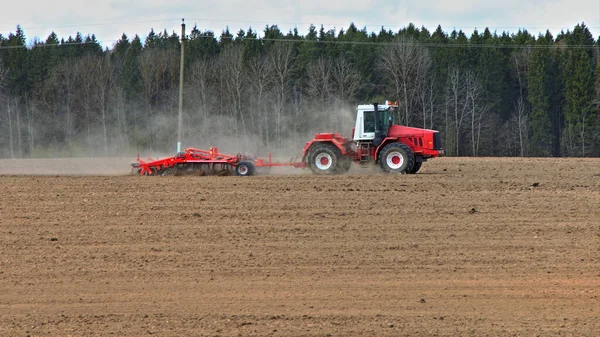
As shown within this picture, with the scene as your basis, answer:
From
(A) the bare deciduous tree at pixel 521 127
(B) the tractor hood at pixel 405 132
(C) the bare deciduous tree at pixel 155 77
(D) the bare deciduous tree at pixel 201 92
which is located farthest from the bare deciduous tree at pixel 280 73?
(B) the tractor hood at pixel 405 132

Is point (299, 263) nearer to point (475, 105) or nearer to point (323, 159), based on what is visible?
point (323, 159)

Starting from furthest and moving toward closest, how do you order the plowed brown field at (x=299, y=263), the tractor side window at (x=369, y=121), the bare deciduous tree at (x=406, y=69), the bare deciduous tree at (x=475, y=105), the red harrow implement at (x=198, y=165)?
the bare deciduous tree at (x=475, y=105), the bare deciduous tree at (x=406, y=69), the tractor side window at (x=369, y=121), the red harrow implement at (x=198, y=165), the plowed brown field at (x=299, y=263)

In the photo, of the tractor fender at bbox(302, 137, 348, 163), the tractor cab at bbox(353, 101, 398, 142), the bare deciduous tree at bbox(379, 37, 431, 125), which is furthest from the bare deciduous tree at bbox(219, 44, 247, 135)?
the tractor cab at bbox(353, 101, 398, 142)

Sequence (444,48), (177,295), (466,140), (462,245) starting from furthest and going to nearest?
(444,48) < (466,140) < (462,245) < (177,295)

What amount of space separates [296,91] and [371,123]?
40268 millimetres

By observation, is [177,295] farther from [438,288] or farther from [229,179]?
[229,179]

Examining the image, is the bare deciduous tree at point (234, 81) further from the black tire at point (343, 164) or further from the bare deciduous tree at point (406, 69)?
the black tire at point (343, 164)

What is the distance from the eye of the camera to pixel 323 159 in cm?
2552

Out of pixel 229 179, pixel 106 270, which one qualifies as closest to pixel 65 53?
pixel 229 179

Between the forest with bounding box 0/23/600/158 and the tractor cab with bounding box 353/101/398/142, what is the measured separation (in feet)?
106

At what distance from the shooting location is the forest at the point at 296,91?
63.4m

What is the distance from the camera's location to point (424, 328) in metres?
8.59

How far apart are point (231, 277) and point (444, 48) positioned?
220 ft

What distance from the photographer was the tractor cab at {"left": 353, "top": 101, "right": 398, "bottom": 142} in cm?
Answer: 2527
